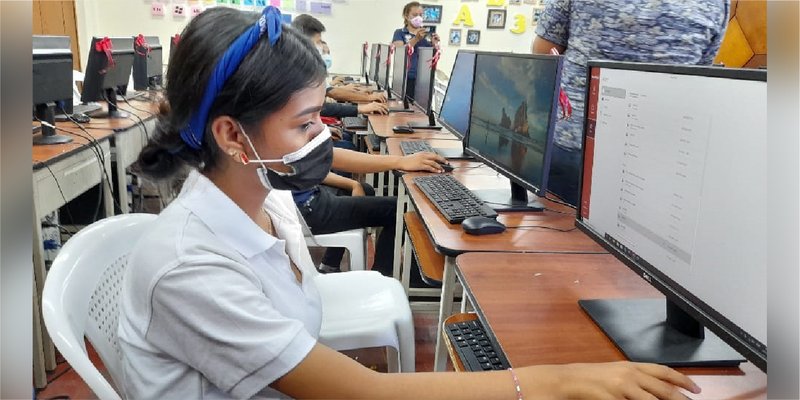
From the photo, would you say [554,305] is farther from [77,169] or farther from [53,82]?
[53,82]

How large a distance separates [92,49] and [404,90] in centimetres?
195

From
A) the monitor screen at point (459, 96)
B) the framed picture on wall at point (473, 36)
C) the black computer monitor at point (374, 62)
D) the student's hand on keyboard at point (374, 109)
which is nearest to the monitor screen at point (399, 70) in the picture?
A: the student's hand on keyboard at point (374, 109)

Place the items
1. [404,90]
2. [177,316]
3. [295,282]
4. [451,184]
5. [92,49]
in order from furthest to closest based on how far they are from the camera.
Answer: [404,90] < [92,49] < [451,184] < [295,282] < [177,316]

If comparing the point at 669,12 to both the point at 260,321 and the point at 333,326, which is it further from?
the point at 260,321

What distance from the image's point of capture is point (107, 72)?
3.11 meters

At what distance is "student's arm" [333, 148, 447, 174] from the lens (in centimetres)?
205

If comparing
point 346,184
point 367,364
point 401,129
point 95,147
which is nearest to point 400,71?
point 401,129

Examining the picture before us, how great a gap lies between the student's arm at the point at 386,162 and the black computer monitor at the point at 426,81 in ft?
3.41

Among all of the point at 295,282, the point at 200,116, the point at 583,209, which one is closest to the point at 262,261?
the point at 295,282

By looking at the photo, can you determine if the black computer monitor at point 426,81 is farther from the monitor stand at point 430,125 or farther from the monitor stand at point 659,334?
the monitor stand at point 659,334

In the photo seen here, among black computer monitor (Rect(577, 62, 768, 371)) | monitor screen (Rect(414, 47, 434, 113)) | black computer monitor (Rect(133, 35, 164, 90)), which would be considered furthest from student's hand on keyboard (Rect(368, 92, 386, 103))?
black computer monitor (Rect(577, 62, 768, 371))

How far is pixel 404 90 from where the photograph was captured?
13.3 feet

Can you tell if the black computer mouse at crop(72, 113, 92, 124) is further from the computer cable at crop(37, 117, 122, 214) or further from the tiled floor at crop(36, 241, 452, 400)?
the tiled floor at crop(36, 241, 452, 400)

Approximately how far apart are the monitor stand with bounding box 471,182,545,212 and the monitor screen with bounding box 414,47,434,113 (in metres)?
1.52
